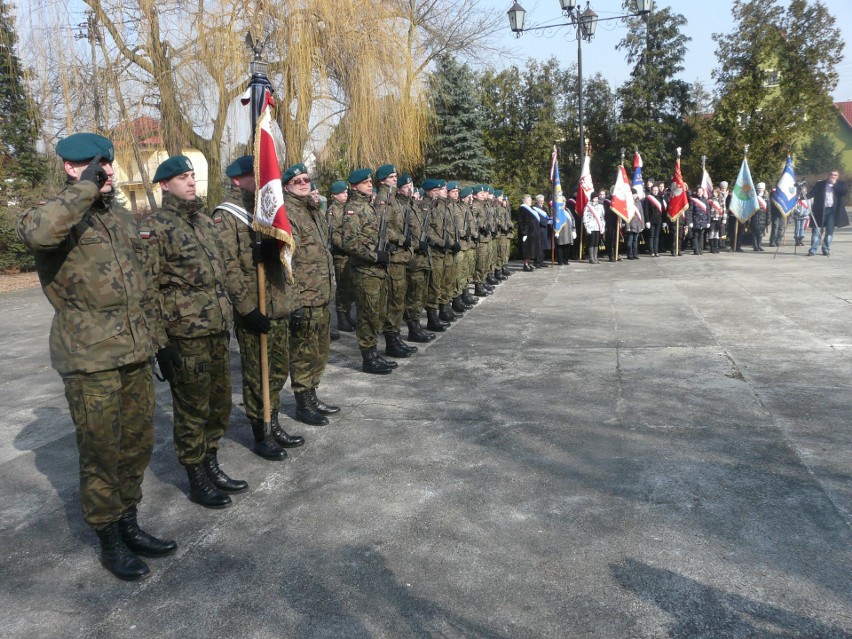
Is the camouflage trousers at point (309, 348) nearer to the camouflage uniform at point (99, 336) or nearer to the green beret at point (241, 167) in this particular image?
the green beret at point (241, 167)

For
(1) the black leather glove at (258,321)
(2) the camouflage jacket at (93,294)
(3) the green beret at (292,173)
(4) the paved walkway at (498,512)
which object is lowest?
(4) the paved walkway at (498,512)

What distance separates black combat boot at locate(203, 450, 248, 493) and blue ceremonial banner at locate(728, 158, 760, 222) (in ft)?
52.9

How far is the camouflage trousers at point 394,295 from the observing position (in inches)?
288

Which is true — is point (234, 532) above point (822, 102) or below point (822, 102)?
below

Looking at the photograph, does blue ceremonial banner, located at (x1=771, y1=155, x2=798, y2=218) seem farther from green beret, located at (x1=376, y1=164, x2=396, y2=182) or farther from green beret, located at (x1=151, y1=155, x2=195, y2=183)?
green beret, located at (x1=151, y1=155, x2=195, y2=183)

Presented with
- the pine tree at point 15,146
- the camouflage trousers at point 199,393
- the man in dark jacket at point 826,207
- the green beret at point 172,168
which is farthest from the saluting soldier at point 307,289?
the pine tree at point 15,146

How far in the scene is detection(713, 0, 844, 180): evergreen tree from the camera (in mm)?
19297

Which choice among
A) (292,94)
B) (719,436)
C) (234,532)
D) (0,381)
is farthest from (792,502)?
(292,94)

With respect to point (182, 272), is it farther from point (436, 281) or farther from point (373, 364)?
point (436, 281)

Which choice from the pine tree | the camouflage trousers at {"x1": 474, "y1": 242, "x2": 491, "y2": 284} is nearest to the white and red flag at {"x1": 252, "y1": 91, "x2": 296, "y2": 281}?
the camouflage trousers at {"x1": 474, "y1": 242, "x2": 491, "y2": 284}

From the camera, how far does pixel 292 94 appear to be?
12859 millimetres

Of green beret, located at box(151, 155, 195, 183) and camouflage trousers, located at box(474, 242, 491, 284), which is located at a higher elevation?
green beret, located at box(151, 155, 195, 183)

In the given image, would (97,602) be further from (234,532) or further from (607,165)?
(607,165)

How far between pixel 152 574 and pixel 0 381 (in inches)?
199
